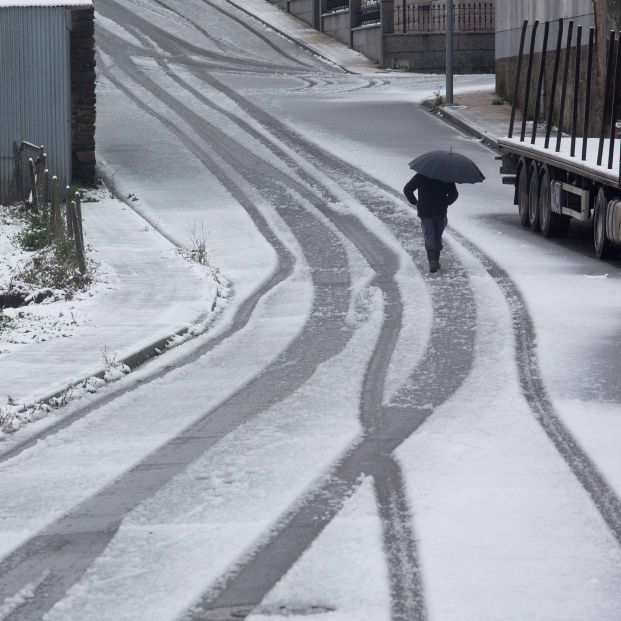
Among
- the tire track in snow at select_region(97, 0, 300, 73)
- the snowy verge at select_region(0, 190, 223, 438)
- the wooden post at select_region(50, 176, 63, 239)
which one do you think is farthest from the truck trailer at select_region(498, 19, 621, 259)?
the tire track in snow at select_region(97, 0, 300, 73)

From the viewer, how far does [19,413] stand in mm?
9812

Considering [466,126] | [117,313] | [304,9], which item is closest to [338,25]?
[304,9]

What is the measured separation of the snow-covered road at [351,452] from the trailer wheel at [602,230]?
1.06 ft

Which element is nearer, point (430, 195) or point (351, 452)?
point (351, 452)

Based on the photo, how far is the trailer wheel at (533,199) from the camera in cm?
2075

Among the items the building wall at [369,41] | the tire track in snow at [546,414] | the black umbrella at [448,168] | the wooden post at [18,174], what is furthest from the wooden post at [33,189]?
the building wall at [369,41]

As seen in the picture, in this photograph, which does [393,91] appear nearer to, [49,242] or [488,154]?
[488,154]

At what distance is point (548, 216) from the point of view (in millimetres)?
20078

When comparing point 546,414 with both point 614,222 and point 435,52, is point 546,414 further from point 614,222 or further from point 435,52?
point 435,52

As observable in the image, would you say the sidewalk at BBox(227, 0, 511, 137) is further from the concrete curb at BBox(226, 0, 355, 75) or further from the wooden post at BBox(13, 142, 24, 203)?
the wooden post at BBox(13, 142, 24, 203)

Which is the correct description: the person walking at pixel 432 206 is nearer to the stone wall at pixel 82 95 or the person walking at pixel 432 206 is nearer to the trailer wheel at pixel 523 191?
the trailer wheel at pixel 523 191

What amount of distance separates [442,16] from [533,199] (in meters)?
31.0

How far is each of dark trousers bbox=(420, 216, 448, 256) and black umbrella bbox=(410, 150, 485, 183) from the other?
0.60 m

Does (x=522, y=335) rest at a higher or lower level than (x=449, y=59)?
lower
